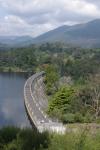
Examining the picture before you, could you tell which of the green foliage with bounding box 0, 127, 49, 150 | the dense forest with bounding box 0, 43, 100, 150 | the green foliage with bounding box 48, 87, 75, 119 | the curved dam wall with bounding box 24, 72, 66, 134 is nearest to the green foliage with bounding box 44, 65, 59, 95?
the dense forest with bounding box 0, 43, 100, 150

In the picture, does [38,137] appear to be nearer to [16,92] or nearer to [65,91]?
[65,91]

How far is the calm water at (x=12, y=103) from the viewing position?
4731 cm

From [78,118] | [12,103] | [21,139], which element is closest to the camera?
[21,139]

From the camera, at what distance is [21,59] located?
134m

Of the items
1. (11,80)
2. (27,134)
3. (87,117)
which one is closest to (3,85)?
(11,80)

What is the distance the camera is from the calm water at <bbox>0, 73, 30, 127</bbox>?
47.3m

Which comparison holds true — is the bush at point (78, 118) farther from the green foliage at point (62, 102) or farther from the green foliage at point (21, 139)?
the green foliage at point (21, 139)

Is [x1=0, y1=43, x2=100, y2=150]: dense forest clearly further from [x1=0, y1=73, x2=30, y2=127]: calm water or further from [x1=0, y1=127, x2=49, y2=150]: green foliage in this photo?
[x1=0, y1=73, x2=30, y2=127]: calm water

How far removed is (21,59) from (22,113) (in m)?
80.7

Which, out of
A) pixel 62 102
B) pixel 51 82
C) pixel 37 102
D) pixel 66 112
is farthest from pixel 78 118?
pixel 51 82

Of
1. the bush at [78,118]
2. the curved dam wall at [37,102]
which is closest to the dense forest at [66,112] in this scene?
the bush at [78,118]

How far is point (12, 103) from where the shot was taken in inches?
2473

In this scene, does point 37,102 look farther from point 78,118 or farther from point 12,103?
point 78,118

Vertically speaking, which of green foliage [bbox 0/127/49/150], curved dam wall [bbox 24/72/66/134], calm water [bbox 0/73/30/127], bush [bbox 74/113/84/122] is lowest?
calm water [bbox 0/73/30/127]
